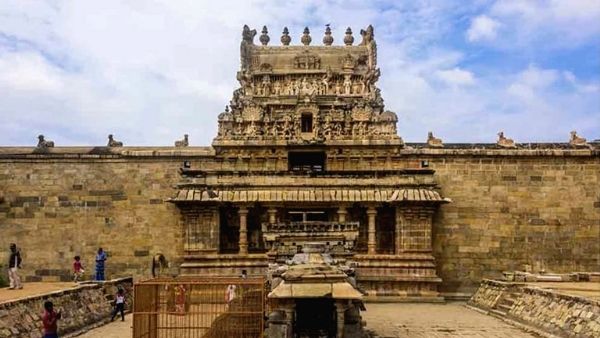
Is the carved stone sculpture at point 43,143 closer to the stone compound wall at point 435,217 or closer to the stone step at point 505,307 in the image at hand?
the stone compound wall at point 435,217

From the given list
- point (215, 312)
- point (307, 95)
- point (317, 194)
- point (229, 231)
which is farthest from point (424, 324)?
point (307, 95)

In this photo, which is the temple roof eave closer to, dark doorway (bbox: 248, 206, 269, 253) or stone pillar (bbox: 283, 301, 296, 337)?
dark doorway (bbox: 248, 206, 269, 253)

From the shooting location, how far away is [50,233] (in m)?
24.7

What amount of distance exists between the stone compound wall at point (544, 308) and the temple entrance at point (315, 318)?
545 centimetres

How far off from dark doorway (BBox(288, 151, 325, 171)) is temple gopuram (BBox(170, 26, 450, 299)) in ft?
0.24

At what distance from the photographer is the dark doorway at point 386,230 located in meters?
23.2

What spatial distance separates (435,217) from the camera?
2434 centimetres

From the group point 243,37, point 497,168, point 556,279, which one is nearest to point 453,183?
point 497,168

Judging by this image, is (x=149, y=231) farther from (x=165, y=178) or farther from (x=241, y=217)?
(x=241, y=217)

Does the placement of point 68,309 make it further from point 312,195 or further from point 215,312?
point 312,195

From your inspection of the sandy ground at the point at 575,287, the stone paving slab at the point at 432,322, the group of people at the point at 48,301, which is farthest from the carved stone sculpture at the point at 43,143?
the sandy ground at the point at 575,287

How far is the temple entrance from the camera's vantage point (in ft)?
33.2

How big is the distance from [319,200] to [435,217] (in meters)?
4.73

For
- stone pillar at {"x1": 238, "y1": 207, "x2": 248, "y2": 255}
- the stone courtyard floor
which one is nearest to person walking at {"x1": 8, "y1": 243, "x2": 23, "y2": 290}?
the stone courtyard floor
